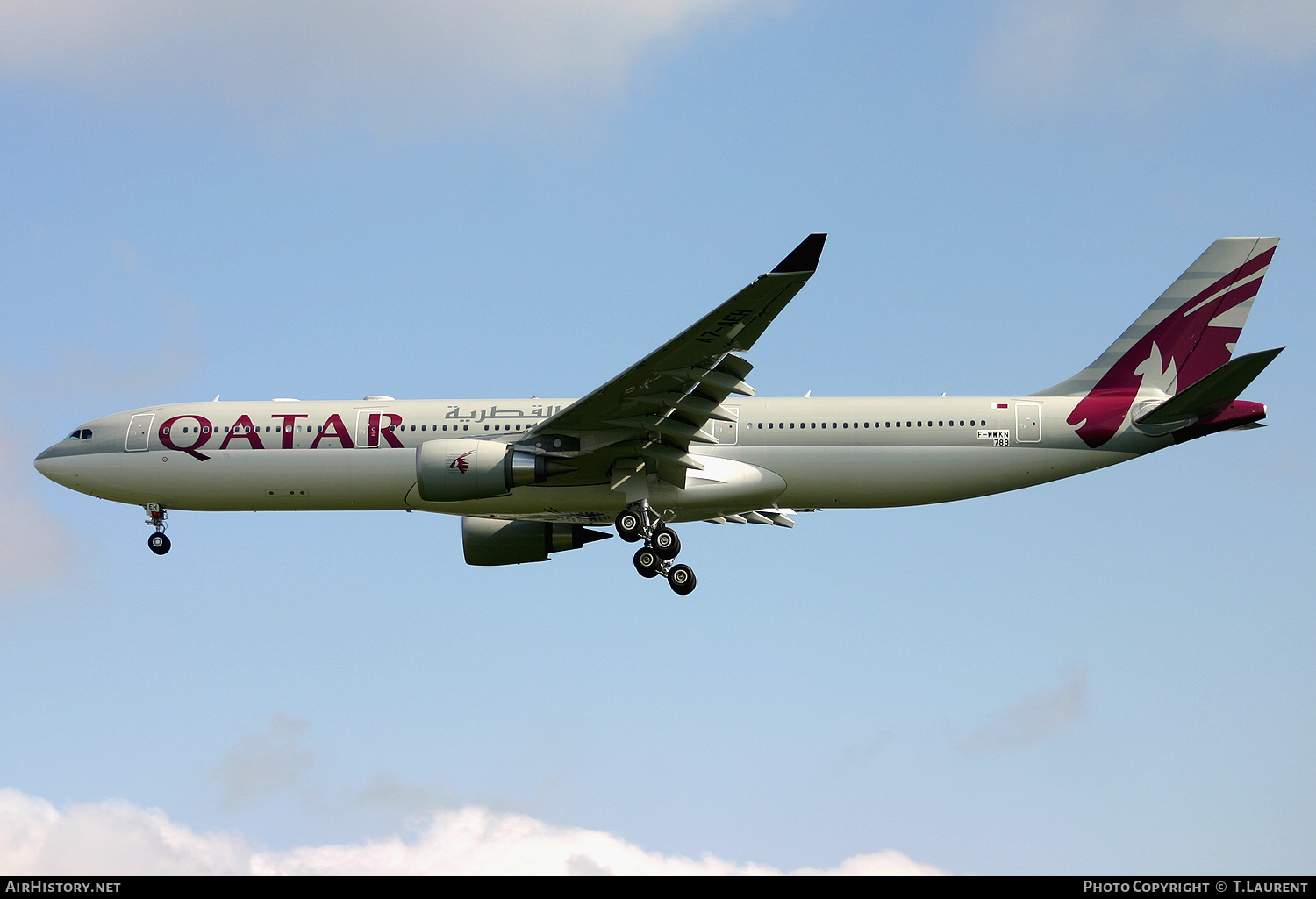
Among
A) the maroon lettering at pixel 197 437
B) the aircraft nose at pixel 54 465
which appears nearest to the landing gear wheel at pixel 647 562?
the maroon lettering at pixel 197 437

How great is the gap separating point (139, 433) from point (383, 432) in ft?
19.3

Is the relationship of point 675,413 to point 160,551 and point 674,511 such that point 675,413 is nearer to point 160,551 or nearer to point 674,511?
point 674,511

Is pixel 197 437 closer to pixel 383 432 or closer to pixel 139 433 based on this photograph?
pixel 139 433

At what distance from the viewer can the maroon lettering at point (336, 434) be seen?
27.7 m

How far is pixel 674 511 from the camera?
2703cm

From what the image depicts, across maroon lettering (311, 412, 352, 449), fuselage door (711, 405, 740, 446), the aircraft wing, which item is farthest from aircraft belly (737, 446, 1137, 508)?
maroon lettering (311, 412, 352, 449)

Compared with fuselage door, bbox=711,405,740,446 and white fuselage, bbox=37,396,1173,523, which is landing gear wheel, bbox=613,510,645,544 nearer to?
white fuselage, bbox=37,396,1173,523

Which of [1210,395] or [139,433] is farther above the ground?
[139,433]

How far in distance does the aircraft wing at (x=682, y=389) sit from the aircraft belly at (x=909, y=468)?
2090 mm

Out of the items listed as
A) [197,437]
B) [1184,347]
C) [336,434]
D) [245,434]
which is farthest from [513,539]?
[1184,347]

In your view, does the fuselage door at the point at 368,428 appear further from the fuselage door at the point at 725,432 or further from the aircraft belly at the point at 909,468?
the aircraft belly at the point at 909,468

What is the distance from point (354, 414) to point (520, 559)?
5.10m

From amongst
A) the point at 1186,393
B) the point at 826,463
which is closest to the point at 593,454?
the point at 826,463

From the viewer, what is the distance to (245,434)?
2812cm
